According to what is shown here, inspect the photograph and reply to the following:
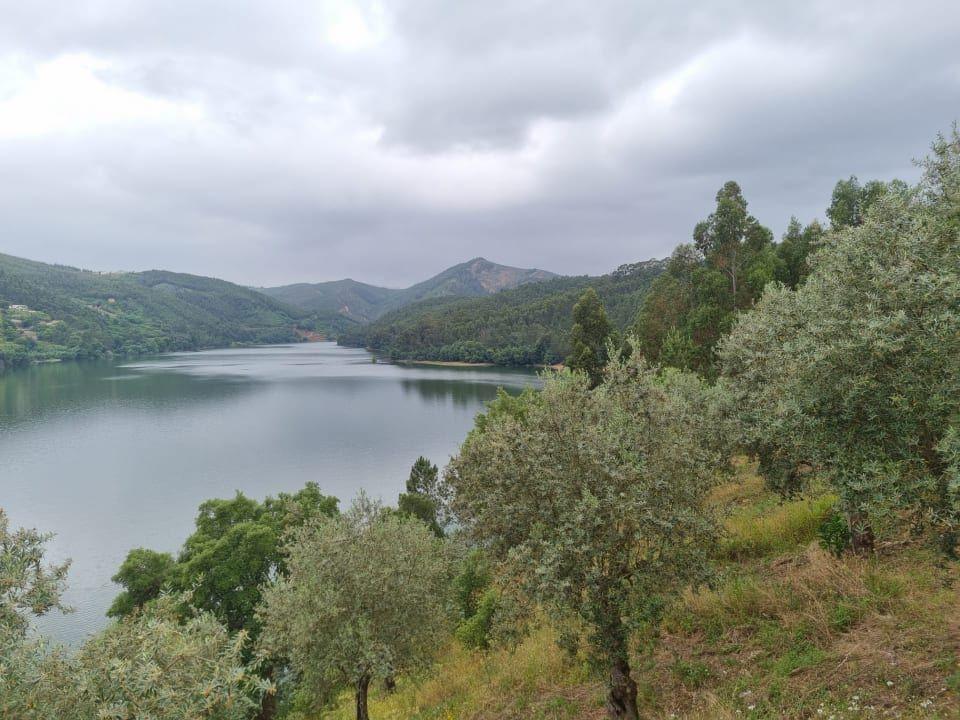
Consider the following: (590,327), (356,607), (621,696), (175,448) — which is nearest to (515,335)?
(590,327)

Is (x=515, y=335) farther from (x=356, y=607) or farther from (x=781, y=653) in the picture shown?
(x=781, y=653)

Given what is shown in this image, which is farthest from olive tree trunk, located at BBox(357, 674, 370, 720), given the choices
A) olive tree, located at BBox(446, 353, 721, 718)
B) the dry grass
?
olive tree, located at BBox(446, 353, 721, 718)

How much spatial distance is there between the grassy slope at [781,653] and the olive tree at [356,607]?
1979 millimetres

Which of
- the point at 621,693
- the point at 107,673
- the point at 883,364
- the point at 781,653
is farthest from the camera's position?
the point at 781,653

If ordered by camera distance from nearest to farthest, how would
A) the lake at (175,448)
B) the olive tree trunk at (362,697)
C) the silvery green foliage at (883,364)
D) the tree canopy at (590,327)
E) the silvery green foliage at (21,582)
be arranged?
the silvery green foliage at (883,364) < the silvery green foliage at (21,582) < the olive tree trunk at (362,697) < the lake at (175,448) < the tree canopy at (590,327)

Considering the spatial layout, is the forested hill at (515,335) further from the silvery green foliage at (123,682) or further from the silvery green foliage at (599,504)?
the silvery green foliage at (123,682)

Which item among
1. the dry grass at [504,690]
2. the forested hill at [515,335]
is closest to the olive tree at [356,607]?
the dry grass at [504,690]

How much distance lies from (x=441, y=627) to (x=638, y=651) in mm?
5350

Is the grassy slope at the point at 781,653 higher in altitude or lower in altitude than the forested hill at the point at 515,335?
lower

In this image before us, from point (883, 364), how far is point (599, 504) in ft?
13.4

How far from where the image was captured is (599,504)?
7793 millimetres

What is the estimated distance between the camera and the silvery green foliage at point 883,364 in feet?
20.1

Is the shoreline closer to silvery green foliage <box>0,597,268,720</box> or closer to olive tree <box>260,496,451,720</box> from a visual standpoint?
olive tree <box>260,496,451,720</box>

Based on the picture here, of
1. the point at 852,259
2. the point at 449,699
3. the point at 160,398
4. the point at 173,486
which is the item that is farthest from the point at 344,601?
the point at 160,398
